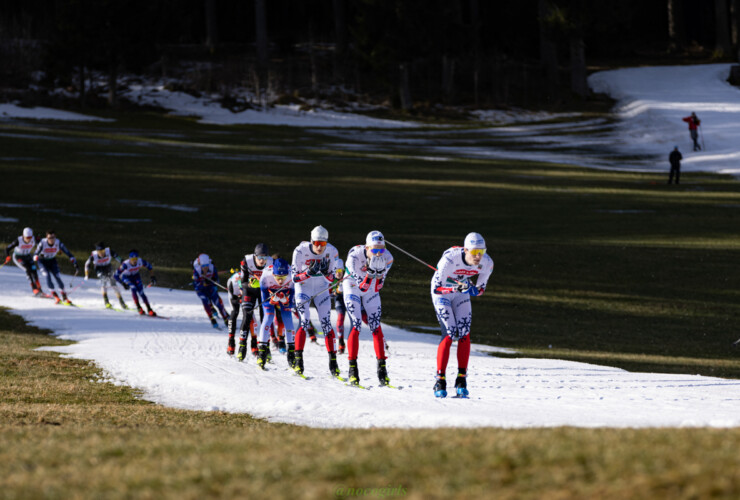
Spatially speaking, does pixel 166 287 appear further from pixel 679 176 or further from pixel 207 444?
pixel 679 176

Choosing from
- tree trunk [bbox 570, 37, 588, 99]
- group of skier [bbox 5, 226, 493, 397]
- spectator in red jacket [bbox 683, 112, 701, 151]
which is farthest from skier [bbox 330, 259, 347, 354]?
tree trunk [bbox 570, 37, 588, 99]

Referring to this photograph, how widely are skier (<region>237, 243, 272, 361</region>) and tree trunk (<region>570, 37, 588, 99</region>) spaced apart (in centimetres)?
6710

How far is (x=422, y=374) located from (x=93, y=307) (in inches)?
616

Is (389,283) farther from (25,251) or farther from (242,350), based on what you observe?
(25,251)

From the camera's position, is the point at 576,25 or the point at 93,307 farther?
the point at 576,25

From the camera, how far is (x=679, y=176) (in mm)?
54156

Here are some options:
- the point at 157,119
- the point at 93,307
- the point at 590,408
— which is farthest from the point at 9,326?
the point at 157,119

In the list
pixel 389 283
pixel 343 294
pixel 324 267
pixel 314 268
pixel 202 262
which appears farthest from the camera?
pixel 389 283

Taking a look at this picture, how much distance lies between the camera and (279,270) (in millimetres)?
19188

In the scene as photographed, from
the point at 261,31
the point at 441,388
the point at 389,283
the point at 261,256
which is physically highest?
the point at 261,31

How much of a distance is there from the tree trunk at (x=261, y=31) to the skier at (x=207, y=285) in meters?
64.6

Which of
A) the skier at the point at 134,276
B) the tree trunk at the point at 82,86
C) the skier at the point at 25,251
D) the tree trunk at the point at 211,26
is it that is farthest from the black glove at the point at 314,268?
the tree trunk at the point at 211,26

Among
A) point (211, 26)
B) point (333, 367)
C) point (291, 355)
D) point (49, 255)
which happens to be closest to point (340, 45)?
point (211, 26)

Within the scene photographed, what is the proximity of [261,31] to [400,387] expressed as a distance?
7611 cm
